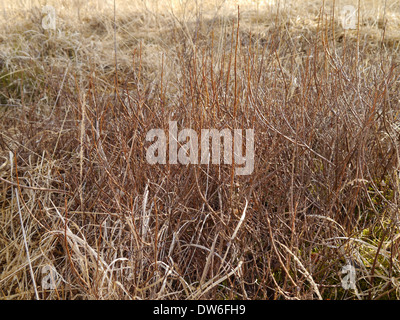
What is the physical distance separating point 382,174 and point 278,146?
0.53 m

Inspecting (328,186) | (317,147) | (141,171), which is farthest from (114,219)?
(317,147)

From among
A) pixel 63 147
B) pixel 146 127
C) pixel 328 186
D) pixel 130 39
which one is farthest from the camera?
pixel 130 39

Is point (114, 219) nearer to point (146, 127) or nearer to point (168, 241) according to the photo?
point (168, 241)

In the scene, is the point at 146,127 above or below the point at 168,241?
above

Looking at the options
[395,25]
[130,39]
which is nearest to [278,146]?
[130,39]

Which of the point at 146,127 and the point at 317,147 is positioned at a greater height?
the point at 146,127

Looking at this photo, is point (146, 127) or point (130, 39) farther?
point (130, 39)

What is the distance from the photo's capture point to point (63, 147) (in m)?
2.15
